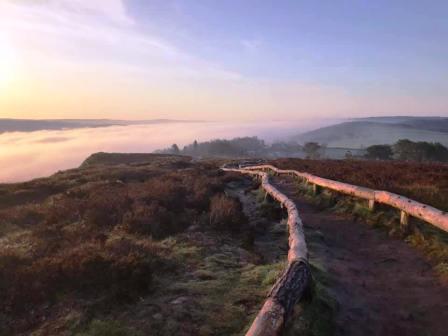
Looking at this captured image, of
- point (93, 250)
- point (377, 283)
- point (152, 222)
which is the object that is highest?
point (93, 250)

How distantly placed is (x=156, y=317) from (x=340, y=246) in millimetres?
5329

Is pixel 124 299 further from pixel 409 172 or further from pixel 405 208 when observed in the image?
pixel 409 172

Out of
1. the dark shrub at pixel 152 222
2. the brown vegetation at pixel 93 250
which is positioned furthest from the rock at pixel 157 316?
the dark shrub at pixel 152 222

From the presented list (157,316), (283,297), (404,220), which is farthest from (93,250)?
(404,220)

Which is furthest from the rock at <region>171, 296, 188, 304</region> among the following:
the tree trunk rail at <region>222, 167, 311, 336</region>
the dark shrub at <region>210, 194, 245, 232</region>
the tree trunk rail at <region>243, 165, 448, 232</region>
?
the tree trunk rail at <region>243, 165, 448, 232</region>

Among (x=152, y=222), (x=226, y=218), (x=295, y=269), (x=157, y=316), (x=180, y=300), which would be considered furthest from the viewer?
(x=226, y=218)

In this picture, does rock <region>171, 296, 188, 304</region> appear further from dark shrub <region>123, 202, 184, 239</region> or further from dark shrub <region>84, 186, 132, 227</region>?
dark shrub <region>84, 186, 132, 227</region>

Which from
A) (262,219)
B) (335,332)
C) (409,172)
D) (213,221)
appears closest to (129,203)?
(213,221)

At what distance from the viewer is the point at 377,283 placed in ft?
22.9

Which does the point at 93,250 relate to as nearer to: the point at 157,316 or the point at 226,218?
the point at 157,316

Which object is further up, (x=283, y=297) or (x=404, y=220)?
(x=283, y=297)

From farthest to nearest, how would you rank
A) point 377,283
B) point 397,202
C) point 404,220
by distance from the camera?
point 397,202 < point 404,220 < point 377,283

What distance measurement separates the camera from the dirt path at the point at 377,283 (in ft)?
17.9

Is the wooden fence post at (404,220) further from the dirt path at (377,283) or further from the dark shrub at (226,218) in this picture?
the dark shrub at (226,218)
